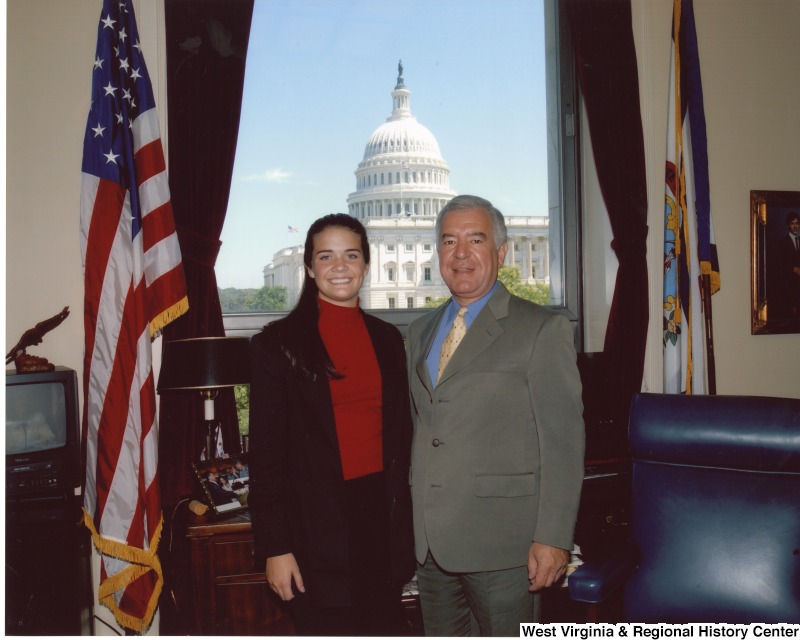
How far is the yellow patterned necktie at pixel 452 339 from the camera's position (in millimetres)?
1695

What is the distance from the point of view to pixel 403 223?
10.5ft

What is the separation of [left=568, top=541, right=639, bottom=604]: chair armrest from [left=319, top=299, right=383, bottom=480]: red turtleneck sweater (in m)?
0.60

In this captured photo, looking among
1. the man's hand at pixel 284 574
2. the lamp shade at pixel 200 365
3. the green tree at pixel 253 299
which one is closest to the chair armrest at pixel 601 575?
the man's hand at pixel 284 574

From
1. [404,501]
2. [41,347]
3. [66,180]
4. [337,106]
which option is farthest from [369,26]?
[404,501]

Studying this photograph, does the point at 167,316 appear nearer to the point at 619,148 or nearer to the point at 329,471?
the point at 329,471

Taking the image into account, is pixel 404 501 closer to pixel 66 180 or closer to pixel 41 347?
pixel 41 347

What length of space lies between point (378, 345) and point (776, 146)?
2.64 metres

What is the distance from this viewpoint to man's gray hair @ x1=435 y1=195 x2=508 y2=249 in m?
1.71

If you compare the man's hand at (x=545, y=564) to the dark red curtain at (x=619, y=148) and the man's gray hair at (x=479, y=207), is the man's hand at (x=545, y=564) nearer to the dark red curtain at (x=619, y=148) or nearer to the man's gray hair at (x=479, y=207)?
the man's gray hair at (x=479, y=207)

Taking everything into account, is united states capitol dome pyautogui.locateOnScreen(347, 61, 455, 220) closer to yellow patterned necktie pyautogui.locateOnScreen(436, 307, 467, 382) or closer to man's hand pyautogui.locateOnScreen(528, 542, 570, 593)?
yellow patterned necktie pyautogui.locateOnScreen(436, 307, 467, 382)

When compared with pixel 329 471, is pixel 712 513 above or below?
below

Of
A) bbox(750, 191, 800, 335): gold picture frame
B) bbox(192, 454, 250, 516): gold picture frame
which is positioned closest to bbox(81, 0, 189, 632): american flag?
bbox(192, 454, 250, 516): gold picture frame

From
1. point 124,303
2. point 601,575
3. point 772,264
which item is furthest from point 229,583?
point 772,264

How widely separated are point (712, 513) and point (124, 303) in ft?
7.04
